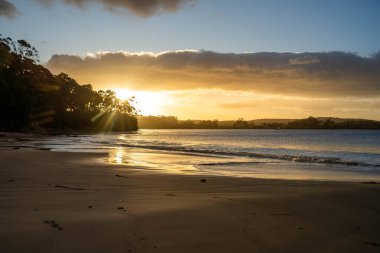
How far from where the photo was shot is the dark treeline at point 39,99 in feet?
215

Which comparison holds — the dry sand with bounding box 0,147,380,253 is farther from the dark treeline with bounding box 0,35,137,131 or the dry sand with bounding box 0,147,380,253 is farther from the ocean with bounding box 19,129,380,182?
the dark treeline with bounding box 0,35,137,131

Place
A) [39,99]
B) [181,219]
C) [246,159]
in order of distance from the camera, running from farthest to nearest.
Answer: [39,99] → [246,159] → [181,219]

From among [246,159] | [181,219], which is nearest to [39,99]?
[246,159]

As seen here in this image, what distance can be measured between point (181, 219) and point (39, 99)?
77088 mm

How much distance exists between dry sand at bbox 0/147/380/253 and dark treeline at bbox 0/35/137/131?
64.0m

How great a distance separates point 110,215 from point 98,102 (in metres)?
113

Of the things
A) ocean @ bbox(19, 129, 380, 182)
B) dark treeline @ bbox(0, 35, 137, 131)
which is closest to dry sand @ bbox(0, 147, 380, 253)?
ocean @ bbox(19, 129, 380, 182)

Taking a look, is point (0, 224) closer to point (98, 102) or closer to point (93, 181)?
point (93, 181)

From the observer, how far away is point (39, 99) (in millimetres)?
74812

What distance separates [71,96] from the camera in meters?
95.8

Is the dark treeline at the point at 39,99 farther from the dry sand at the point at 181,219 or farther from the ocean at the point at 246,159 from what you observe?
the dry sand at the point at 181,219

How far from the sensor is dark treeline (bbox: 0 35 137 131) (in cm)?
6556

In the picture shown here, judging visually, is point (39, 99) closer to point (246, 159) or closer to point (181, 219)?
point (246, 159)

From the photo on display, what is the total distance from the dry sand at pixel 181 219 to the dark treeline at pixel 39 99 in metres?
64.0
